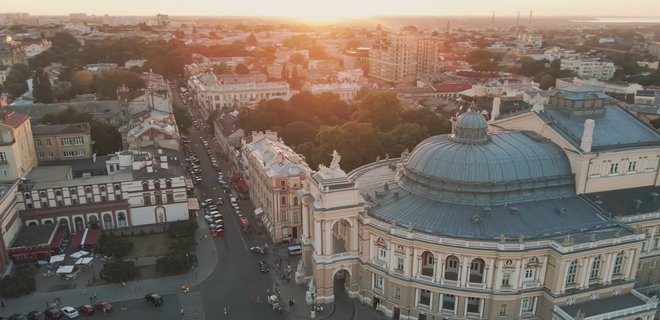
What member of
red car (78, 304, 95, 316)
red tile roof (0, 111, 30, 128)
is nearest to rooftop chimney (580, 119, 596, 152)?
red car (78, 304, 95, 316)

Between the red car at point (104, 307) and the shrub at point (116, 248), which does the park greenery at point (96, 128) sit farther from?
the red car at point (104, 307)

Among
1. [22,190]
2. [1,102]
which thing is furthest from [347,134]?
[1,102]

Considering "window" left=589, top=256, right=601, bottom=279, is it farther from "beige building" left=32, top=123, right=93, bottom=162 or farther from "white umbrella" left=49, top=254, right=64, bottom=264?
"beige building" left=32, top=123, right=93, bottom=162

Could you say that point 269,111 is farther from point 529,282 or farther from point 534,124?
point 529,282

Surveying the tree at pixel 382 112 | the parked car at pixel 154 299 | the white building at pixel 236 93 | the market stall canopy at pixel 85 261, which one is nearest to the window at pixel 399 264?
the parked car at pixel 154 299

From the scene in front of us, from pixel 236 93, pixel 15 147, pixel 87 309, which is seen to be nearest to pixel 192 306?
pixel 87 309

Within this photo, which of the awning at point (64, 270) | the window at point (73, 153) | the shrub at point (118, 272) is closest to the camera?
the shrub at point (118, 272)

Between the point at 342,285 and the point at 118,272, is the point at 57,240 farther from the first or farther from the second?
the point at 342,285
